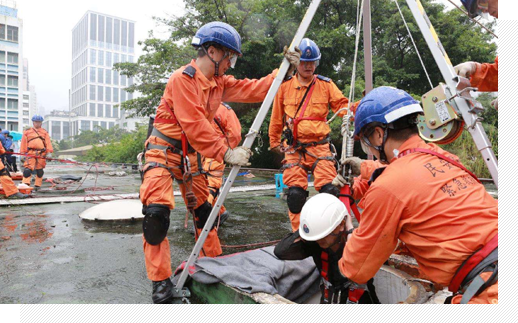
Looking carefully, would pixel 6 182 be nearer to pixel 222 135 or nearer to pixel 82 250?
pixel 82 250

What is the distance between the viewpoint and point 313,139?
438 cm

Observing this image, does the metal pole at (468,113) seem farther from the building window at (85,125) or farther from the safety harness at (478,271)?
the building window at (85,125)

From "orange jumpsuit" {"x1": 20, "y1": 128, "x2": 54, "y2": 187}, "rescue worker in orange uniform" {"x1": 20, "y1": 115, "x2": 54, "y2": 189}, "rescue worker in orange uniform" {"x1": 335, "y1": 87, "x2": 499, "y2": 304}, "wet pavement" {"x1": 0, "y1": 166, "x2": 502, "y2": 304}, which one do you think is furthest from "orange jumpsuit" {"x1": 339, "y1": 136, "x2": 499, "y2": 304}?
"orange jumpsuit" {"x1": 20, "y1": 128, "x2": 54, "y2": 187}

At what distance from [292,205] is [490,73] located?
2.41 m

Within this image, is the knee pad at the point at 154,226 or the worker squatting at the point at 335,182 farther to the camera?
the knee pad at the point at 154,226

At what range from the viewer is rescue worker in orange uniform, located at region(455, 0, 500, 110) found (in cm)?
204

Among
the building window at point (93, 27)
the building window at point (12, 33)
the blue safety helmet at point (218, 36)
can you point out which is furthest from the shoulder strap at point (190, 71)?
the building window at point (12, 33)

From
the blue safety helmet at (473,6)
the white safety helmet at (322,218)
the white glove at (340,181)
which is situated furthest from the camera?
the white glove at (340,181)

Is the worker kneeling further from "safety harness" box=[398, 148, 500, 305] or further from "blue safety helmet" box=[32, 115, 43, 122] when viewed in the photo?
"blue safety helmet" box=[32, 115, 43, 122]

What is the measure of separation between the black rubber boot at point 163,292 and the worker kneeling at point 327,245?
972mm

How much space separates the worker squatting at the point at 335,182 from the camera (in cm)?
154

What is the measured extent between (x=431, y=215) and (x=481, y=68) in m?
1.49

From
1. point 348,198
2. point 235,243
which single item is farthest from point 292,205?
point 235,243
